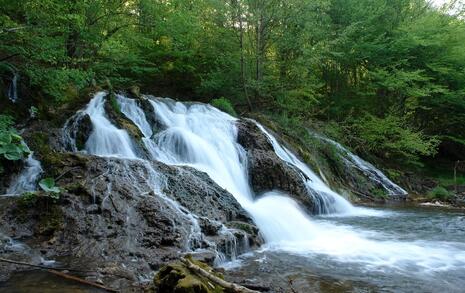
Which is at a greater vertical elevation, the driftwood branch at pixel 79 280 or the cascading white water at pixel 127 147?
the cascading white water at pixel 127 147

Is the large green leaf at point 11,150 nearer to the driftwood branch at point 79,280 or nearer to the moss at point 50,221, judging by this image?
the moss at point 50,221

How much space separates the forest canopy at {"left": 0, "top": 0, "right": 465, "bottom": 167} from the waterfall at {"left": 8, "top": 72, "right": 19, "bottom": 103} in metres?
1.23

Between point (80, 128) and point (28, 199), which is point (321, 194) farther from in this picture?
point (28, 199)

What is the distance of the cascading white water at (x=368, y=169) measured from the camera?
14.9 m

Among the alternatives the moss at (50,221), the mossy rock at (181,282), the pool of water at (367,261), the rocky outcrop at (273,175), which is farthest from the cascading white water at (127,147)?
the rocky outcrop at (273,175)

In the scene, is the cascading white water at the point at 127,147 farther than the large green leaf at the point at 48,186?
Yes

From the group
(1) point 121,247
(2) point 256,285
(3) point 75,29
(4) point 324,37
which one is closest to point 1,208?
(1) point 121,247

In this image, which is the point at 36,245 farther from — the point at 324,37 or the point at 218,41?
the point at 324,37

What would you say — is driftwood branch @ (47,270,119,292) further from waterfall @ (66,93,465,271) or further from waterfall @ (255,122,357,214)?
waterfall @ (255,122,357,214)

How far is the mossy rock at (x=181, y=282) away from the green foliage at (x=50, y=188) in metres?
2.43

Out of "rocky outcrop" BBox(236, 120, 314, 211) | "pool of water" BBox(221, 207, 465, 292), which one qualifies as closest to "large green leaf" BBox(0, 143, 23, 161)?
"pool of water" BBox(221, 207, 465, 292)

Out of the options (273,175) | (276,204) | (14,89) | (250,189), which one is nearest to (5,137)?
(14,89)

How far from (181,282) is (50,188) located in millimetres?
2842

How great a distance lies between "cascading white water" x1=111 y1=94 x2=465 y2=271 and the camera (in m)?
6.62
